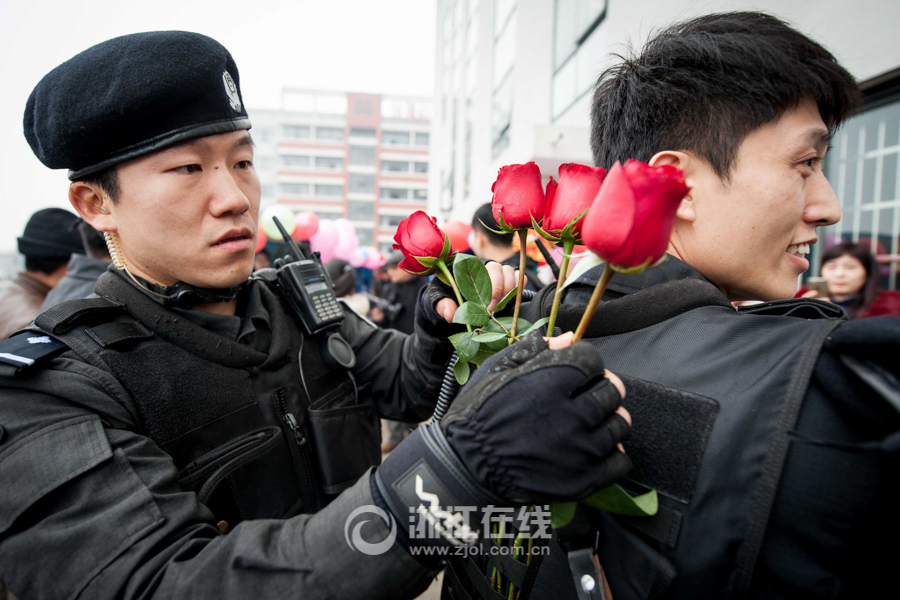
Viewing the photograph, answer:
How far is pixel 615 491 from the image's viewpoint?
2.12 feet

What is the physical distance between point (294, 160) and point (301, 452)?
2317 inches

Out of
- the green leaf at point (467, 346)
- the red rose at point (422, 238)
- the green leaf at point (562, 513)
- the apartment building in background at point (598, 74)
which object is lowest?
the green leaf at point (562, 513)

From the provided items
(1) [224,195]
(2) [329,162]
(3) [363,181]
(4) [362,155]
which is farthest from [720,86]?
(2) [329,162]

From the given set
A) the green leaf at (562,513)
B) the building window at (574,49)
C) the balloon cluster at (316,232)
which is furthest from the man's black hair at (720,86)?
the balloon cluster at (316,232)

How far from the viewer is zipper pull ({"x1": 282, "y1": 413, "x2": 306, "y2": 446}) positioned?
1.31 meters

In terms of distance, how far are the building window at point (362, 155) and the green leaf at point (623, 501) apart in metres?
58.2

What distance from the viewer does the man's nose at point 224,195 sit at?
116cm

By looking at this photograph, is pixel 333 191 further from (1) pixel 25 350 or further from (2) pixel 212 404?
(1) pixel 25 350

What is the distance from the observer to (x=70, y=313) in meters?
1.03

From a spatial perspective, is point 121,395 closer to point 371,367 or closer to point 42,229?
point 371,367

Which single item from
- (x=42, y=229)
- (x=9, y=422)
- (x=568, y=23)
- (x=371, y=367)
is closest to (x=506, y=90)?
(x=568, y=23)

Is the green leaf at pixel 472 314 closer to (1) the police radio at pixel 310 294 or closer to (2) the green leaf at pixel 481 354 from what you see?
(2) the green leaf at pixel 481 354

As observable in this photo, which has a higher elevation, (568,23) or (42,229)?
(568,23)

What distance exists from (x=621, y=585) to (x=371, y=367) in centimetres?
112
